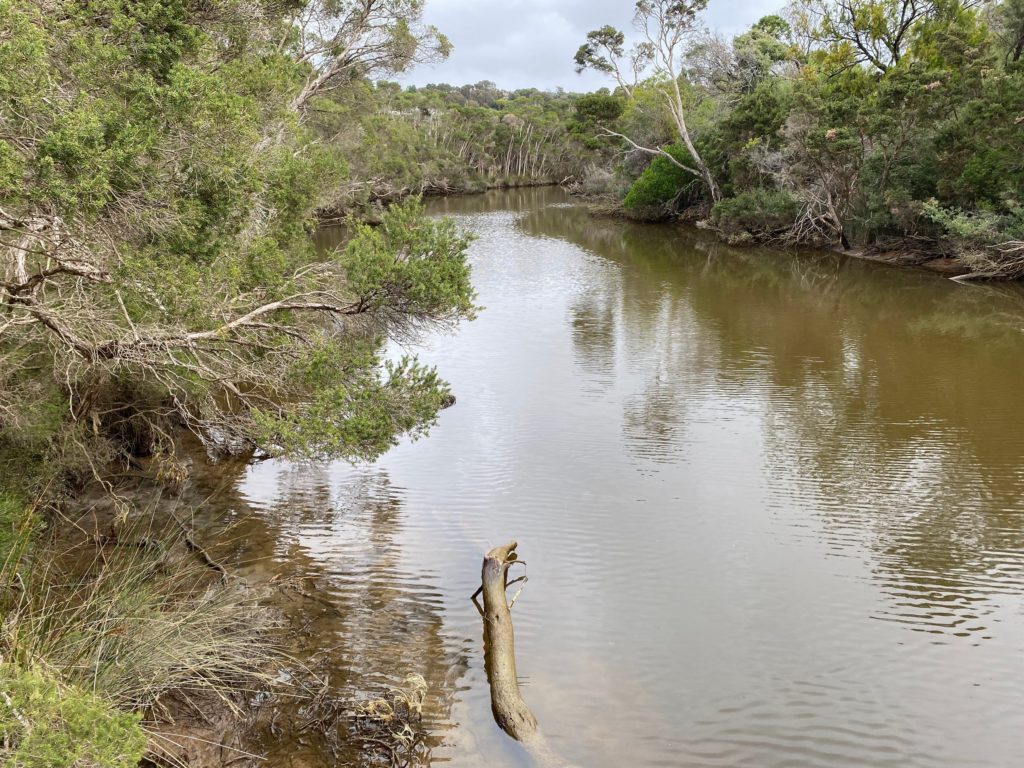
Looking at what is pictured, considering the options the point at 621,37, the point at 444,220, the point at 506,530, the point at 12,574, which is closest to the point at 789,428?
the point at 506,530

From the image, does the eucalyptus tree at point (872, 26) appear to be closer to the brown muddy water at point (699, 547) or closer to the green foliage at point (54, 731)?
the brown muddy water at point (699, 547)

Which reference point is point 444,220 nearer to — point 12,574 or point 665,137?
point 12,574

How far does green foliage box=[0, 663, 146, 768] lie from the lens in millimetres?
2729

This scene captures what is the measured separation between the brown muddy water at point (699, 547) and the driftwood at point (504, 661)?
107 mm

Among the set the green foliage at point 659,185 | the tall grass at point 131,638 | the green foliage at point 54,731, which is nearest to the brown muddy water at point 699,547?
the tall grass at point 131,638

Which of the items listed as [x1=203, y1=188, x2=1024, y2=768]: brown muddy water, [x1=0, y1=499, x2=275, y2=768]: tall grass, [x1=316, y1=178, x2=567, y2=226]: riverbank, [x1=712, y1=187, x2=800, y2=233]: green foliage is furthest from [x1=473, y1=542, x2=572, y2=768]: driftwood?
[x1=712, y1=187, x2=800, y2=233]: green foliage

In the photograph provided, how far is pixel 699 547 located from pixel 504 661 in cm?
278

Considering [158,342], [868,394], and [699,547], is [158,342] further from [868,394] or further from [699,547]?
[868,394]

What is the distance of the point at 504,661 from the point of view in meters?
5.52

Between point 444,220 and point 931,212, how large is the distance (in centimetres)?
1656

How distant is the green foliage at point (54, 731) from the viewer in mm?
2729

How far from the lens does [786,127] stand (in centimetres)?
2392

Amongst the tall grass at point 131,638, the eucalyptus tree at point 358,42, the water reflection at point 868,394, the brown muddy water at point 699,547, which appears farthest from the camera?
the eucalyptus tree at point 358,42

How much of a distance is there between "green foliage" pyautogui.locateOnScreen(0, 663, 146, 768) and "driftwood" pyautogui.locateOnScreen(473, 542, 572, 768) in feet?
8.50
